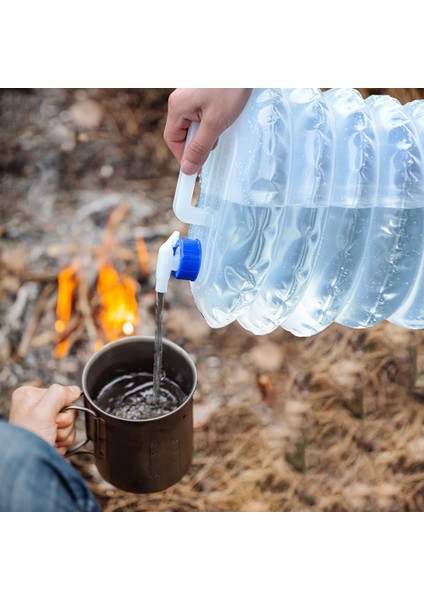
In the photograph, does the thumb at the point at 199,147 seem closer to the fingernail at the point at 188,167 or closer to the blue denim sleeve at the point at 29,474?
the fingernail at the point at 188,167

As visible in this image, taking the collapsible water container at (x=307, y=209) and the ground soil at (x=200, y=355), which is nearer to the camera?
the collapsible water container at (x=307, y=209)

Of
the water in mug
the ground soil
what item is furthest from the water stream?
the ground soil

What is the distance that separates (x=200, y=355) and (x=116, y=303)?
0.95 ft

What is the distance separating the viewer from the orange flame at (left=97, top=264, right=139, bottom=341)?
1659 millimetres

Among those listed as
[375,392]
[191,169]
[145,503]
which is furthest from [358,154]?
[145,503]

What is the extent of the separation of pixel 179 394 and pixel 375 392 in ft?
2.11

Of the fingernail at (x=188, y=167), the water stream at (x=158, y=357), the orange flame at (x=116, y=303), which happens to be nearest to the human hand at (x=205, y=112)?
the fingernail at (x=188, y=167)

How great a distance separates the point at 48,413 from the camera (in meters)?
1.08

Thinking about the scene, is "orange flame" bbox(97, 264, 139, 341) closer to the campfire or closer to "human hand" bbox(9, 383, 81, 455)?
the campfire

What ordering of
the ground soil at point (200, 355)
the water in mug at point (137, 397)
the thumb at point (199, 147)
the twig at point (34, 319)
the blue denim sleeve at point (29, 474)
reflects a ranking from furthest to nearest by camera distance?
the twig at point (34, 319) < the ground soil at point (200, 355) < the water in mug at point (137, 397) < the thumb at point (199, 147) < the blue denim sleeve at point (29, 474)

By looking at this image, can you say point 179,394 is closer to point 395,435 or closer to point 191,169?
point 191,169

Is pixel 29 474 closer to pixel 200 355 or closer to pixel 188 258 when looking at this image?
pixel 188 258

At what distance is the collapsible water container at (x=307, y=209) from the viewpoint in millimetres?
1033

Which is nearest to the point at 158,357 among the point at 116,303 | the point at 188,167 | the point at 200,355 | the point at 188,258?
the point at 188,258
